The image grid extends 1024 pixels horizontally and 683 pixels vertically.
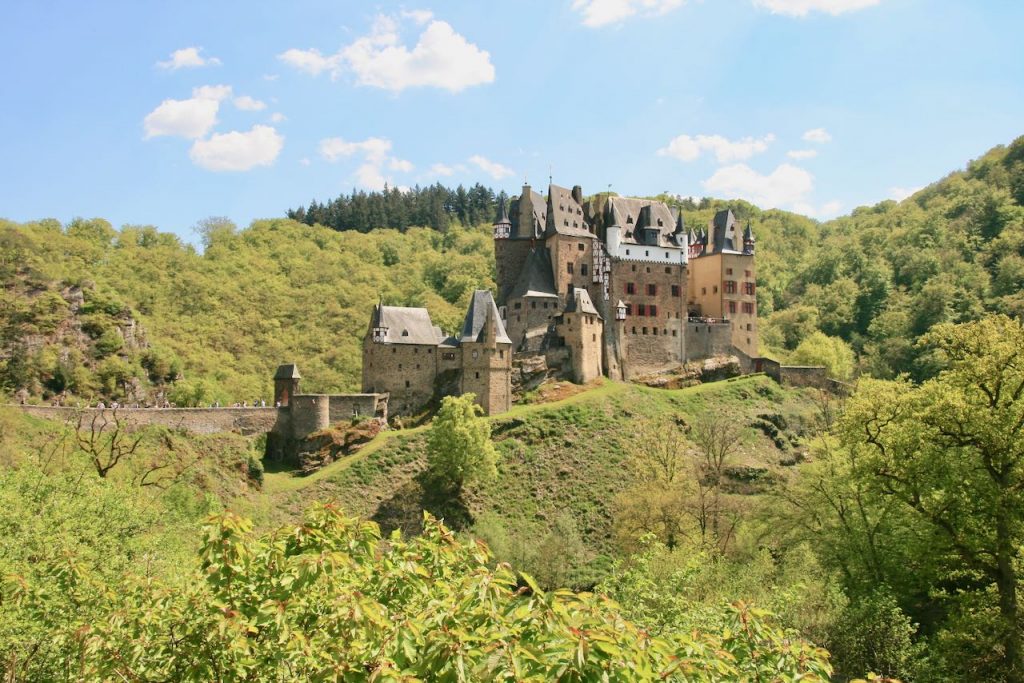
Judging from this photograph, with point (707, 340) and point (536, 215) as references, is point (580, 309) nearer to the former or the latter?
point (536, 215)

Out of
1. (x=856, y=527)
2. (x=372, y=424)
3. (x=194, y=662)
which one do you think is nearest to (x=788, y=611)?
(x=856, y=527)

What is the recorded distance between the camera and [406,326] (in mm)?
52188

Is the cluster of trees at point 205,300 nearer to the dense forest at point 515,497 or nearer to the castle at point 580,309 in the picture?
the dense forest at point 515,497

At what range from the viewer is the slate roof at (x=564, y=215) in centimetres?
5753

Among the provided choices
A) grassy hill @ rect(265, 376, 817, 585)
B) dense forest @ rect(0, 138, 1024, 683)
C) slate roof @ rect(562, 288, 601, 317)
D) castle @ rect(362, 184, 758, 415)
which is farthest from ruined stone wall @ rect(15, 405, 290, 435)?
slate roof @ rect(562, 288, 601, 317)

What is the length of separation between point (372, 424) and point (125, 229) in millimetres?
61504

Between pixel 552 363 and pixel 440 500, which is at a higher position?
pixel 552 363

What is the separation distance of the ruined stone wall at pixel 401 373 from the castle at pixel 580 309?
0.20ft

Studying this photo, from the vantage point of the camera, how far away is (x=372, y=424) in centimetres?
4997

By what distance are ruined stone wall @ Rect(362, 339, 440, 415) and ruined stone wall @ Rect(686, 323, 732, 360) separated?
19.1 m

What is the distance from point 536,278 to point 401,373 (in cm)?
1107

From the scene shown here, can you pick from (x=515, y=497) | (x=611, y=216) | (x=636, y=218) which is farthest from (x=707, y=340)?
(x=515, y=497)

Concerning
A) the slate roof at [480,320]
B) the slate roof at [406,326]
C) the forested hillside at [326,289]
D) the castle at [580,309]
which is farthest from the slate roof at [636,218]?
the forested hillside at [326,289]

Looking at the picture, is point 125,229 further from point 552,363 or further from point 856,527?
point 856,527
